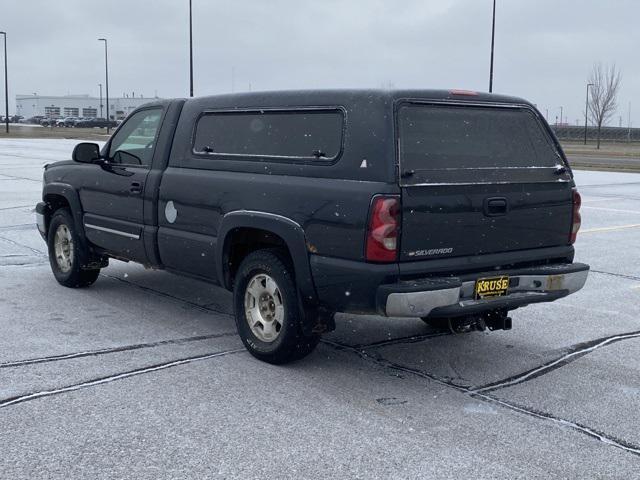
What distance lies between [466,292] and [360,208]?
2.99ft

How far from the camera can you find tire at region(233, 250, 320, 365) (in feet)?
17.5

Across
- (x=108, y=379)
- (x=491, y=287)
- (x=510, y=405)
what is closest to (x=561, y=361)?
(x=491, y=287)

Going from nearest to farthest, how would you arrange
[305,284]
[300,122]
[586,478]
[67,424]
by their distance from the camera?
[586,478], [67,424], [305,284], [300,122]

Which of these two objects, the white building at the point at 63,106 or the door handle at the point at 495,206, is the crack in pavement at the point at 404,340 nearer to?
the door handle at the point at 495,206

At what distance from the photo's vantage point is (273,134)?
571 cm

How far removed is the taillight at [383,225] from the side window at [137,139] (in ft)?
8.80

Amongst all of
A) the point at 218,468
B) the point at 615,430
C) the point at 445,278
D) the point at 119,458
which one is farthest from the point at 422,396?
the point at 119,458

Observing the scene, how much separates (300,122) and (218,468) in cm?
257

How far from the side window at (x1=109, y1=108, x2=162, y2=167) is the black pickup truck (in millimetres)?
210

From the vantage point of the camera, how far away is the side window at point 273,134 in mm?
5285

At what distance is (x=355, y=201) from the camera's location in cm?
488

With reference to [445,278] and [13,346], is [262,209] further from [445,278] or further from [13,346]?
[13,346]

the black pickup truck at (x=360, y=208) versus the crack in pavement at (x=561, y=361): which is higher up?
the black pickup truck at (x=360, y=208)

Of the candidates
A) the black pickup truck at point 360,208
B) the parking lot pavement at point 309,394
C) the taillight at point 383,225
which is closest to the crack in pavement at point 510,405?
the parking lot pavement at point 309,394
